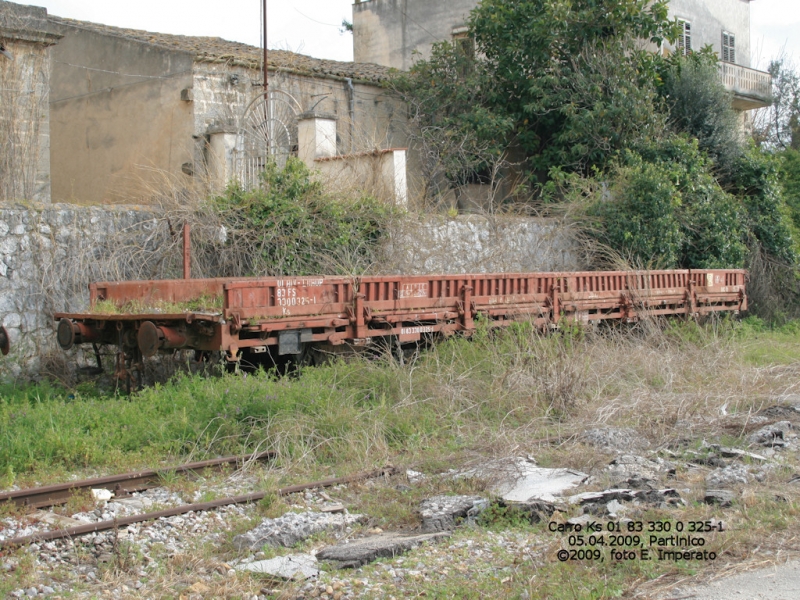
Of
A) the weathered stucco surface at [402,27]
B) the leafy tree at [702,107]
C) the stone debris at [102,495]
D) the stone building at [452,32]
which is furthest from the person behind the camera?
the stone building at [452,32]

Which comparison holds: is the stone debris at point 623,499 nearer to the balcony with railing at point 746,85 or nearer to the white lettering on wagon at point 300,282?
the white lettering on wagon at point 300,282

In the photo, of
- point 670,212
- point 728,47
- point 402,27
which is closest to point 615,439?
point 670,212

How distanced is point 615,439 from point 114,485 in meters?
4.38

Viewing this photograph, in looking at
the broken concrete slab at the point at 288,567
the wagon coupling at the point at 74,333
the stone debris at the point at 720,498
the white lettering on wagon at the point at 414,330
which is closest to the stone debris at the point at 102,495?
the broken concrete slab at the point at 288,567

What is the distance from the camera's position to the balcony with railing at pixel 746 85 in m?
24.8

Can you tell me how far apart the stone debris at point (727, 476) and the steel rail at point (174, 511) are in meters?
2.52

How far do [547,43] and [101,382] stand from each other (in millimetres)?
13681

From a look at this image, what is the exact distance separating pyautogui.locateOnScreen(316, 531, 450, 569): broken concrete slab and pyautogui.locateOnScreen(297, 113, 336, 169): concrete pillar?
499 inches

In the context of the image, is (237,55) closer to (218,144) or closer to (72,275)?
(218,144)

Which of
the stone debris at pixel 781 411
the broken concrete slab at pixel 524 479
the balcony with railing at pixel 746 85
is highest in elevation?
the balcony with railing at pixel 746 85

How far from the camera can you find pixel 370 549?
5.00 m

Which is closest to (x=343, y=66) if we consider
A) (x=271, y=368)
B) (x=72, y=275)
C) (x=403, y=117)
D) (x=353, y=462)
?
(x=403, y=117)

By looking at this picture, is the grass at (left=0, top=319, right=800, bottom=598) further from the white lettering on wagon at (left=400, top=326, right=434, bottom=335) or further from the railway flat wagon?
the railway flat wagon

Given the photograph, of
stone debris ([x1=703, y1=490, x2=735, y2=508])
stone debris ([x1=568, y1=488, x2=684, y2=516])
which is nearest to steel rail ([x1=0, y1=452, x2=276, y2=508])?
stone debris ([x1=568, y1=488, x2=684, y2=516])
